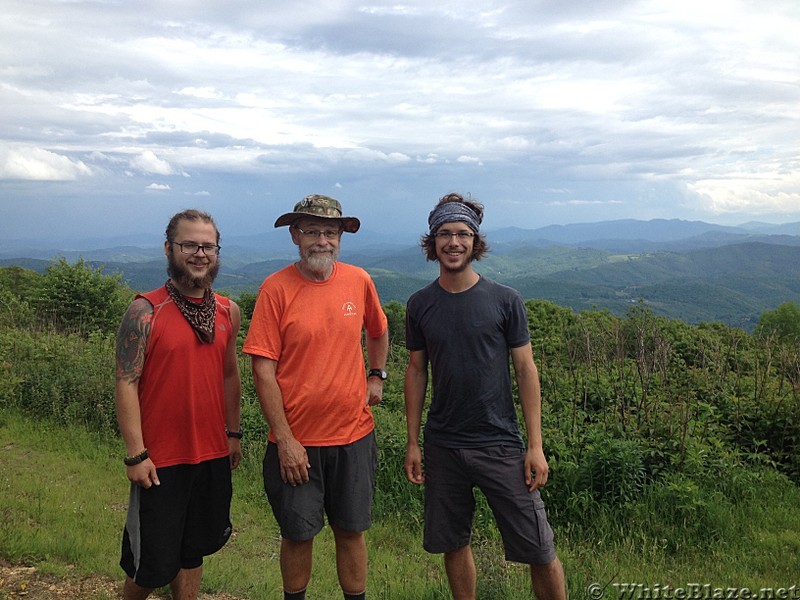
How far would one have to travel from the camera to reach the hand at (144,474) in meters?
2.96

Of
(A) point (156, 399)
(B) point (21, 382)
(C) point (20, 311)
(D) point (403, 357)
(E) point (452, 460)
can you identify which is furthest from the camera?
(C) point (20, 311)

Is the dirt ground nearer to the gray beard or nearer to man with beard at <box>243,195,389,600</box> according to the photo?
man with beard at <box>243,195,389,600</box>

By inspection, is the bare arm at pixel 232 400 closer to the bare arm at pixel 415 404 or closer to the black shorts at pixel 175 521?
the black shorts at pixel 175 521

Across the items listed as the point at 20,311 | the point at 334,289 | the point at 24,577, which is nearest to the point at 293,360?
the point at 334,289

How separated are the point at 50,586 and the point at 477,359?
3276 mm

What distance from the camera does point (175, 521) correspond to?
122 inches

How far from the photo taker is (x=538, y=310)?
2416 cm

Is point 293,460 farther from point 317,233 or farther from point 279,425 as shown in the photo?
point 317,233

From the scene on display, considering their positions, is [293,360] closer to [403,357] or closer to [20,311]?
[403,357]

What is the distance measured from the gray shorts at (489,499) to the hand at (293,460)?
A: 0.75 metres

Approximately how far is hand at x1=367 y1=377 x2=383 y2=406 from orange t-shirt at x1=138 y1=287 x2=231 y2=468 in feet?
3.28

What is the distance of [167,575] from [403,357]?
474 inches

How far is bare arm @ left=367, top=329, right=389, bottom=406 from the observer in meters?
3.75
